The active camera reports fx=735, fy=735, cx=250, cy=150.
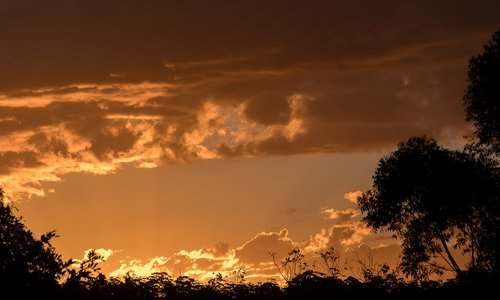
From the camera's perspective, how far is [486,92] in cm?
4688

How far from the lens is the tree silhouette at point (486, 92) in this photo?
153 ft

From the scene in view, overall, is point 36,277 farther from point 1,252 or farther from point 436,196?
point 436,196

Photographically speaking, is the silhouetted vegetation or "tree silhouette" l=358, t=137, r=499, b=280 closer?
the silhouetted vegetation

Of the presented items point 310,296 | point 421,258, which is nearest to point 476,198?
point 421,258

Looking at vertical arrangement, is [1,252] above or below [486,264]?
below

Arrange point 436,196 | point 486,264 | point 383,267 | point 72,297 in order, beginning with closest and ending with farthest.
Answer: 1. point 72,297
2. point 383,267
3. point 486,264
4. point 436,196

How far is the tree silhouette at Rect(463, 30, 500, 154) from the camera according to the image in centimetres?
4666

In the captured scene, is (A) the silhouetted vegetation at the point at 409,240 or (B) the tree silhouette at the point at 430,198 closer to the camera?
(A) the silhouetted vegetation at the point at 409,240

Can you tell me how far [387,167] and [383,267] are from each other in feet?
71.7

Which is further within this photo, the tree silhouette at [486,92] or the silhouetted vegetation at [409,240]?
the tree silhouette at [486,92]

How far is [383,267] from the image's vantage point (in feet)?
128

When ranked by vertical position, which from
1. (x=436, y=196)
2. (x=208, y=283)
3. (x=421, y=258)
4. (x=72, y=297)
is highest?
(x=436, y=196)

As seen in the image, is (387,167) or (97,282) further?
(387,167)

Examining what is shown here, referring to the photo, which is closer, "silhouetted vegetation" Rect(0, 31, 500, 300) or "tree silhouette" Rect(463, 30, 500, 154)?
"silhouetted vegetation" Rect(0, 31, 500, 300)
